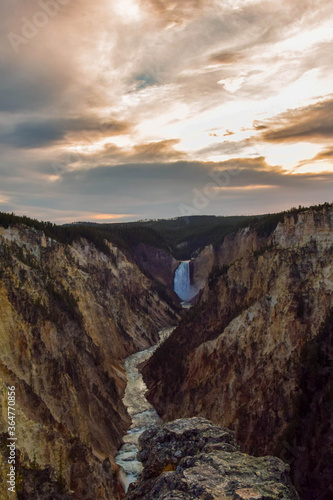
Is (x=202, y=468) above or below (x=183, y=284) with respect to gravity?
above

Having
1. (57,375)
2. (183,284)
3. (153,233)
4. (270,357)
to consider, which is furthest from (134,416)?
(153,233)

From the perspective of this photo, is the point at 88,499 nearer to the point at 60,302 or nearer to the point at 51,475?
the point at 51,475

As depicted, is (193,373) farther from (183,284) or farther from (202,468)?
(183,284)

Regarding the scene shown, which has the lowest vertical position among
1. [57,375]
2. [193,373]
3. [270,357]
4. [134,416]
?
[134,416]

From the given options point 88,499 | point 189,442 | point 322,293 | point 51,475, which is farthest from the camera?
point 322,293

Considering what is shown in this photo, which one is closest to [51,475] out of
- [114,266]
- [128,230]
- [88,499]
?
[88,499]

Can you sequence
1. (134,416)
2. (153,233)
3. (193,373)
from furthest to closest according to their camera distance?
(153,233), (134,416), (193,373)
